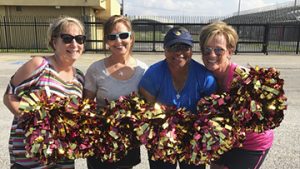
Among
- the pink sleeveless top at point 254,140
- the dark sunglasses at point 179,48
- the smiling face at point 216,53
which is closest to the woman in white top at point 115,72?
the dark sunglasses at point 179,48

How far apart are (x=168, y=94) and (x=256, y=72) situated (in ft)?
2.39

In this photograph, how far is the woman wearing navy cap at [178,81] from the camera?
8.04 ft

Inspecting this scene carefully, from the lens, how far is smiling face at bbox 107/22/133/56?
256 cm

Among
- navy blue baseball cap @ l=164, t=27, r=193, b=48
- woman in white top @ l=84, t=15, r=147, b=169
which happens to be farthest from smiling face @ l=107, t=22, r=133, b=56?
navy blue baseball cap @ l=164, t=27, r=193, b=48

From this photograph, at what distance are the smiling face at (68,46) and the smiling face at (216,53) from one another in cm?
107

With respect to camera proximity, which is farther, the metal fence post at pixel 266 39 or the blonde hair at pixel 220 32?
the metal fence post at pixel 266 39

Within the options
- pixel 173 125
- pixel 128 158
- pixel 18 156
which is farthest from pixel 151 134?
pixel 18 156

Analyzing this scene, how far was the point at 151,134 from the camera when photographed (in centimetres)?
227

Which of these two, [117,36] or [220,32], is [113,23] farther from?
[220,32]

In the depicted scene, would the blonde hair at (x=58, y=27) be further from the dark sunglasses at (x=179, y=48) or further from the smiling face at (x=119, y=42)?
the dark sunglasses at (x=179, y=48)

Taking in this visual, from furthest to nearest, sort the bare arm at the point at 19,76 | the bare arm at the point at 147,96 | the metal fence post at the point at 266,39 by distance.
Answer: the metal fence post at the point at 266,39, the bare arm at the point at 147,96, the bare arm at the point at 19,76

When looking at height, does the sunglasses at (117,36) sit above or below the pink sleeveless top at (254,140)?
above

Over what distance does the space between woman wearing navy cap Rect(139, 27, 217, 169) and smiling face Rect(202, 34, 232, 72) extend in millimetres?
98

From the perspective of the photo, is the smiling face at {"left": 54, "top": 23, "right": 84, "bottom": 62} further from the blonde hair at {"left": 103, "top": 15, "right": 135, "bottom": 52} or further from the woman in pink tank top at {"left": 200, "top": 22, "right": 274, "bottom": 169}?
the woman in pink tank top at {"left": 200, "top": 22, "right": 274, "bottom": 169}
